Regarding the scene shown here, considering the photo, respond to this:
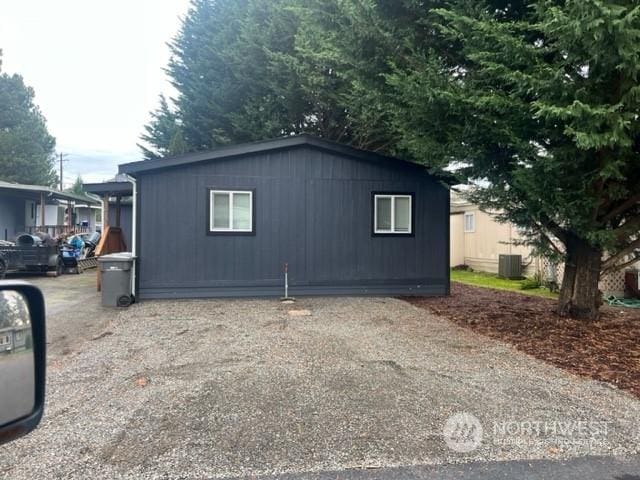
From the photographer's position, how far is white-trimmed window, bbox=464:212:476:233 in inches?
674

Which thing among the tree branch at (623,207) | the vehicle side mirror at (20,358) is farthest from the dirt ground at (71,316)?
the tree branch at (623,207)

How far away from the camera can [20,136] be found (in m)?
35.3

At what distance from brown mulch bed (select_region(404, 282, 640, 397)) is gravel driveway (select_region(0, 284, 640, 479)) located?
43cm

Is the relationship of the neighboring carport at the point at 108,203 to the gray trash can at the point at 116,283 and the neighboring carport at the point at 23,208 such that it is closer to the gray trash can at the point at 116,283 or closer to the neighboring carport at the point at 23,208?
the gray trash can at the point at 116,283

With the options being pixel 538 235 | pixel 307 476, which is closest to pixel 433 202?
pixel 538 235

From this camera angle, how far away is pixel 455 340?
19.8 ft

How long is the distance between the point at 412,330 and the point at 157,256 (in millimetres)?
5718

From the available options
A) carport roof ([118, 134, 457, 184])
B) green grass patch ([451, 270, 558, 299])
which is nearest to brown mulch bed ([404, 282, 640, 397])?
green grass patch ([451, 270, 558, 299])

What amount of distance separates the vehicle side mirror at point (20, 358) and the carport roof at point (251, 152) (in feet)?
27.4

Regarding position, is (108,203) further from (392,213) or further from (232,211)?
(392,213)

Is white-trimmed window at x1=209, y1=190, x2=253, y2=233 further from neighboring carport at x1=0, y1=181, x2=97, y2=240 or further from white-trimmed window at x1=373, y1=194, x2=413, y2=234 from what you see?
neighboring carport at x1=0, y1=181, x2=97, y2=240

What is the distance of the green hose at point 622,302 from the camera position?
29.6 ft

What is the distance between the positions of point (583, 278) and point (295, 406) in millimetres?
→ 5648

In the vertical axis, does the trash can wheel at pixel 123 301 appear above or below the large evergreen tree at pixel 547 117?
below
